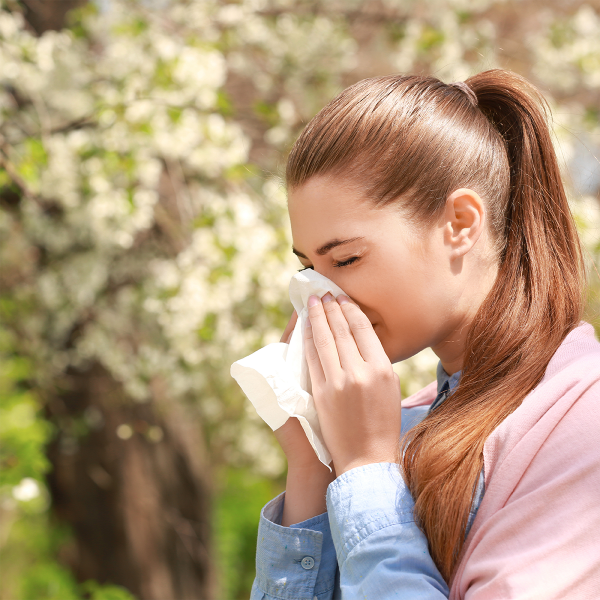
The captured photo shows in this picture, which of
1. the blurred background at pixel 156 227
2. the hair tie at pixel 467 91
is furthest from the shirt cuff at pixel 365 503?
the blurred background at pixel 156 227

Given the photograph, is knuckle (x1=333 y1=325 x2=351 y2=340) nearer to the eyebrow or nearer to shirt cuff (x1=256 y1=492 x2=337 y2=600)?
the eyebrow

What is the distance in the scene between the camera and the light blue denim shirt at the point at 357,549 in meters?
0.89

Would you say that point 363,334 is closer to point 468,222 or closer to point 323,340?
point 323,340

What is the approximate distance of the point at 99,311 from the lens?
3383mm

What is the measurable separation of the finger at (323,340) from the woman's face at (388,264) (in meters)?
0.07

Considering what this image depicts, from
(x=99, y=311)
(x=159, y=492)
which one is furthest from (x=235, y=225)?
(x=159, y=492)

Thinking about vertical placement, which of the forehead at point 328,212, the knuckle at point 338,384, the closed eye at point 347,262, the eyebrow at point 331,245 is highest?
the forehead at point 328,212

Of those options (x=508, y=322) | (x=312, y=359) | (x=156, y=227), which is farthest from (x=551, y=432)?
(x=156, y=227)

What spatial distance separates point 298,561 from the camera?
3.69 feet

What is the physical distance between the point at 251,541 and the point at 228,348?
4.49 metres

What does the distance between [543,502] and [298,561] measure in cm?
51

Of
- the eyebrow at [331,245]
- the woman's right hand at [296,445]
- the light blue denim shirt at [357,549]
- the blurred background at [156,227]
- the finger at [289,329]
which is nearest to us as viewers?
the light blue denim shirt at [357,549]

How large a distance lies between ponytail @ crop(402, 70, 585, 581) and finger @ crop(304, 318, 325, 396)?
0.20 meters

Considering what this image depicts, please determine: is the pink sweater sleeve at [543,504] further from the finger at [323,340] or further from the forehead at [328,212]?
the forehead at [328,212]
